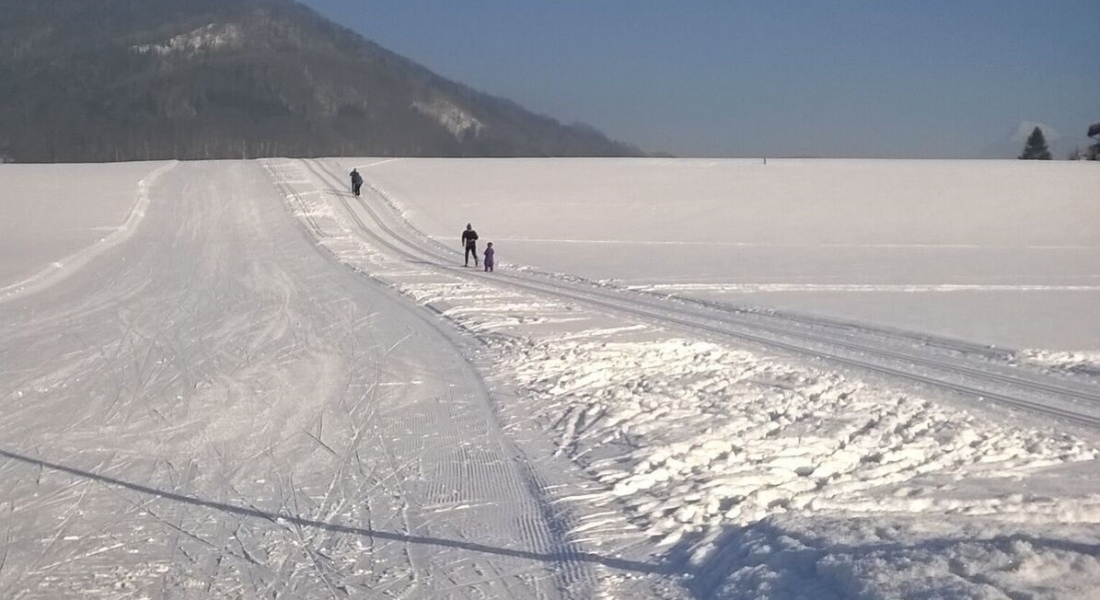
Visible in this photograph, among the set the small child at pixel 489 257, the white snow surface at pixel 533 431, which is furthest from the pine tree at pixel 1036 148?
the small child at pixel 489 257

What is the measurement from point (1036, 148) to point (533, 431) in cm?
8859

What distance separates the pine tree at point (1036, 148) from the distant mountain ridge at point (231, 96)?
6616 centimetres

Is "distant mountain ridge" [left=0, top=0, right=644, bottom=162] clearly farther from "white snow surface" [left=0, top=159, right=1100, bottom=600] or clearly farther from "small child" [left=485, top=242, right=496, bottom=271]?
"white snow surface" [left=0, top=159, right=1100, bottom=600]

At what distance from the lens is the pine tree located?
276 feet

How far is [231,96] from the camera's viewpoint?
143750 millimetres

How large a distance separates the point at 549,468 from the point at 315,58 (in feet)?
535

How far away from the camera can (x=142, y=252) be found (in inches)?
1028

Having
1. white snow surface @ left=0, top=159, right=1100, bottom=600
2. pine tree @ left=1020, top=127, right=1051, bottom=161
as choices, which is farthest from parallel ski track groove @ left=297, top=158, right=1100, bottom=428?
pine tree @ left=1020, top=127, right=1051, bottom=161

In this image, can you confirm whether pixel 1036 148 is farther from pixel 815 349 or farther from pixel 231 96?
pixel 231 96

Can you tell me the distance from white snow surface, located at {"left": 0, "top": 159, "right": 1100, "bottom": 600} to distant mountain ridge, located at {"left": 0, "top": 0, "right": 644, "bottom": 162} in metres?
108

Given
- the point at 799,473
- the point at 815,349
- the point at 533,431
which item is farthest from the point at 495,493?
the point at 815,349

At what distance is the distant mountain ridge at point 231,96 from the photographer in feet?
413

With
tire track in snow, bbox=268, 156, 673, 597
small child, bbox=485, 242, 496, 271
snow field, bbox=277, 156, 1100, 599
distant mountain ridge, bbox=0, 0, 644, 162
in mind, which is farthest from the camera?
distant mountain ridge, bbox=0, 0, 644, 162

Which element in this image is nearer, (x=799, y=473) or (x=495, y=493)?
(x=495, y=493)
